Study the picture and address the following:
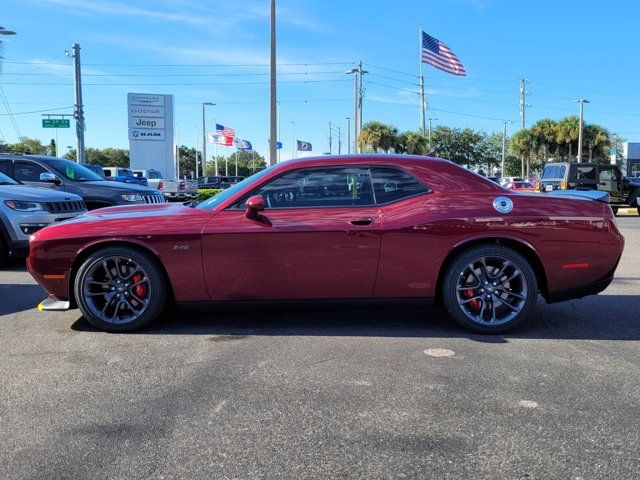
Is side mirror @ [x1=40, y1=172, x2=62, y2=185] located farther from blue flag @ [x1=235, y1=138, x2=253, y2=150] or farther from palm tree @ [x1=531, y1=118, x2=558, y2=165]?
blue flag @ [x1=235, y1=138, x2=253, y2=150]

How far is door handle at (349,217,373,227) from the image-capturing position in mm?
4582

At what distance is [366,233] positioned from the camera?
15.0 feet

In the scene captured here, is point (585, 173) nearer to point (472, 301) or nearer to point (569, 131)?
point (472, 301)

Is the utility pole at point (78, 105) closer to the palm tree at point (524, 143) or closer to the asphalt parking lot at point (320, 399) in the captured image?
the asphalt parking lot at point (320, 399)

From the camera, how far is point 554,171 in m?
20.7

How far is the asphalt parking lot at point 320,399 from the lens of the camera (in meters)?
2.67

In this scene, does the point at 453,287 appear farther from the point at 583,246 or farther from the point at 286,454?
the point at 286,454

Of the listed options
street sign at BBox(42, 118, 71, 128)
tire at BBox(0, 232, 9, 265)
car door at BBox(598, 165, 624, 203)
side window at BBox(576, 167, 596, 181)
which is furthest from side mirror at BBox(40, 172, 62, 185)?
street sign at BBox(42, 118, 71, 128)

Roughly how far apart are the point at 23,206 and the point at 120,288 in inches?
175

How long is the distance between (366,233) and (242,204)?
1.08 m

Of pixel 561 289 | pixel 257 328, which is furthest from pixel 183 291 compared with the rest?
pixel 561 289

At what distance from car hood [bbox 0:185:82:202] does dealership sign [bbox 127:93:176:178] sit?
1199 inches

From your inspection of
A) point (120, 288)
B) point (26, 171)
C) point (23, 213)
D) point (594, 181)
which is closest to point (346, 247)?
point (120, 288)

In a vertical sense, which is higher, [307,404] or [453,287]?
[453,287]
